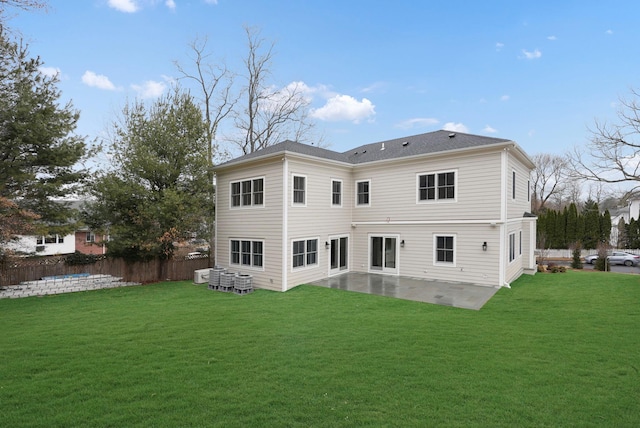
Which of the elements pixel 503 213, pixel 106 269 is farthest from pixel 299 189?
pixel 106 269

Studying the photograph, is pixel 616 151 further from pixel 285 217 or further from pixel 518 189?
pixel 285 217

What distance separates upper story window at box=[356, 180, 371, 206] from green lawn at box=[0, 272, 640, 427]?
21.2ft

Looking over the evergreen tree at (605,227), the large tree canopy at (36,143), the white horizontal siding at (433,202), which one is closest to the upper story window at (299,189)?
the white horizontal siding at (433,202)

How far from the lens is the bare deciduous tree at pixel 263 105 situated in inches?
902

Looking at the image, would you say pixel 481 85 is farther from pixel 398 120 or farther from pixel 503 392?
pixel 503 392

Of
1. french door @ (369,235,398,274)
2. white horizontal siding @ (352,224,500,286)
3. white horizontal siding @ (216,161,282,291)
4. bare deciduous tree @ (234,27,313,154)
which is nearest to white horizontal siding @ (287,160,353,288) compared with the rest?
white horizontal siding @ (216,161,282,291)

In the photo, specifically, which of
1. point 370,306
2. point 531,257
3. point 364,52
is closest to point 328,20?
point 364,52

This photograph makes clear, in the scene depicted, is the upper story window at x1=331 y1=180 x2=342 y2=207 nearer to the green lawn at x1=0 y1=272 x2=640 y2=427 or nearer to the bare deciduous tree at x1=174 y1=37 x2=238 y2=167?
the green lawn at x1=0 y1=272 x2=640 y2=427

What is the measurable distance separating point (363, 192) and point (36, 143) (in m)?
13.2

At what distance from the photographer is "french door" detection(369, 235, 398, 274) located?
14.3 meters

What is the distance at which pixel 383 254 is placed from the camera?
1465cm

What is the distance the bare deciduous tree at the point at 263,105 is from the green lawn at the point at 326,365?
1629 centimetres

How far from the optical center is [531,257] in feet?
53.7

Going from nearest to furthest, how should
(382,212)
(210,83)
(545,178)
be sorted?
(382,212)
(210,83)
(545,178)
